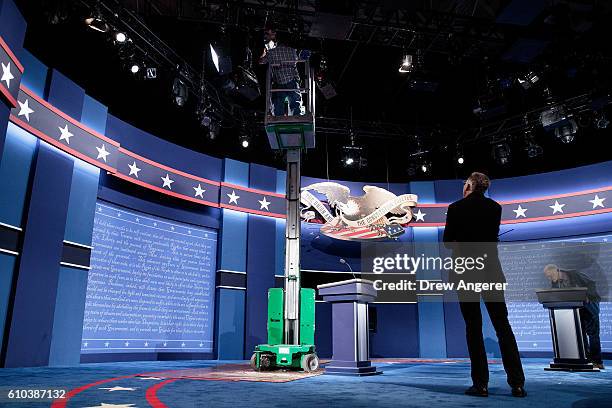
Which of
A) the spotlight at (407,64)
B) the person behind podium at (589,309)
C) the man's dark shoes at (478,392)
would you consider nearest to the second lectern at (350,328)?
the man's dark shoes at (478,392)

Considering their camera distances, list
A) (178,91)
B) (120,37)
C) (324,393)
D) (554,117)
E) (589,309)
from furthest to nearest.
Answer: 1. (554,117)
2. (178,91)
3. (120,37)
4. (589,309)
5. (324,393)

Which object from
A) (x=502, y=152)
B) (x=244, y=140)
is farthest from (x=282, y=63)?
(x=502, y=152)

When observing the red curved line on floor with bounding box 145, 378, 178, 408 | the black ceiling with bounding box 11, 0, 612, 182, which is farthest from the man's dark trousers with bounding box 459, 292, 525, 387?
the black ceiling with bounding box 11, 0, 612, 182

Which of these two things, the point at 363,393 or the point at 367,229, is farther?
the point at 367,229

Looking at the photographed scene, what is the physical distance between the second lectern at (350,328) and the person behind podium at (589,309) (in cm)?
314

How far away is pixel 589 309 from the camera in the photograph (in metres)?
6.38

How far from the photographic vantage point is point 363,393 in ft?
11.3

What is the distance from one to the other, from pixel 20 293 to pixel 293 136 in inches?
171

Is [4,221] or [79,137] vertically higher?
[79,137]

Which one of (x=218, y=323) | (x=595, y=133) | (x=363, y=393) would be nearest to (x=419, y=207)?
(x=595, y=133)

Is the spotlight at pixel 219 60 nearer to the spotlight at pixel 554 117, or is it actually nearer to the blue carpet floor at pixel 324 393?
the blue carpet floor at pixel 324 393

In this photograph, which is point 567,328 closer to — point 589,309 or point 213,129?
point 589,309

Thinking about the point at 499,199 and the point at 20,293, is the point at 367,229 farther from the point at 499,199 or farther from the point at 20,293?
the point at 20,293

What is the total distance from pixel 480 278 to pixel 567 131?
7.66 metres
